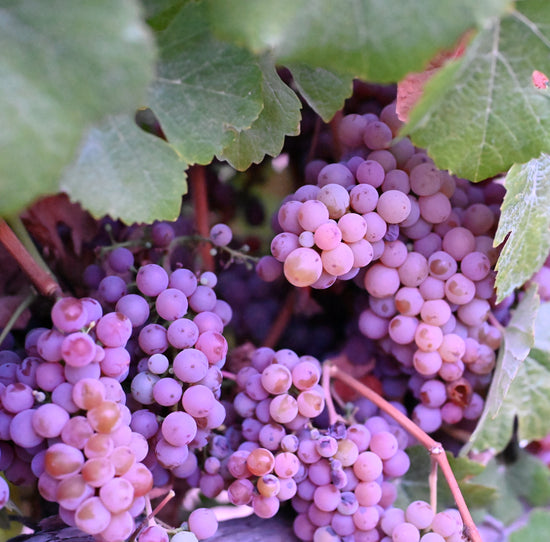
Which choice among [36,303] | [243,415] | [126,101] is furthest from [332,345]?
[126,101]

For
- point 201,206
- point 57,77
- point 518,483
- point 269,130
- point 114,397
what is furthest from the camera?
point 518,483

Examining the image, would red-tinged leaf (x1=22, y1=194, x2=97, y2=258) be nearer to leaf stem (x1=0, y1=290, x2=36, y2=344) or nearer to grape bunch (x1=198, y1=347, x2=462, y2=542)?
leaf stem (x1=0, y1=290, x2=36, y2=344)

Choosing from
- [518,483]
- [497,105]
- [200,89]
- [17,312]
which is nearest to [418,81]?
[497,105]

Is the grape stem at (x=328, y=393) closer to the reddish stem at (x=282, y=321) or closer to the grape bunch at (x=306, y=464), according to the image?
the grape bunch at (x=306, y=464)

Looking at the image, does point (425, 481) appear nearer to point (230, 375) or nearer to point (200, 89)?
point (230, 375)

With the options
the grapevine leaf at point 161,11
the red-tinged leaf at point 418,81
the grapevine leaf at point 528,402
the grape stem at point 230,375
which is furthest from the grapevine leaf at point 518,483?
the grapevine leaf at point 161,11

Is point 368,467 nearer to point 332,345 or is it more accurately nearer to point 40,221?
point 332,345

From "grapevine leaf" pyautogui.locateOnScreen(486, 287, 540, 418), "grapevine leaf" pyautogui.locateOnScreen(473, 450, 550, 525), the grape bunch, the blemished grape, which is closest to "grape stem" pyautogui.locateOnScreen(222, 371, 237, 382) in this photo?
the grape bunch
